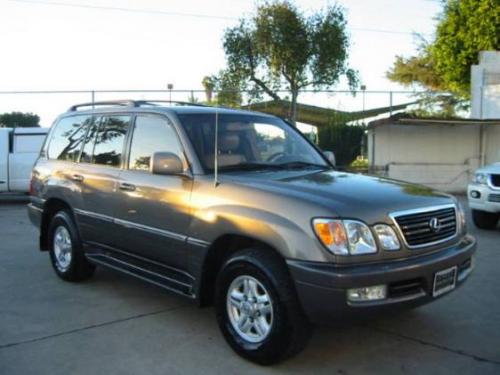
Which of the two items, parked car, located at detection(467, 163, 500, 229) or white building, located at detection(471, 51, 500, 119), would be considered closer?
parked car, located at detection(467, 163, 500, 229)

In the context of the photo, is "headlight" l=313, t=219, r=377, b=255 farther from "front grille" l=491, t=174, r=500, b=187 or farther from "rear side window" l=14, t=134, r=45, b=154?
"rear side window" l=14, t=134, r=45, b=154

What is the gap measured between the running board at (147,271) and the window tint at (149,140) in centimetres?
85

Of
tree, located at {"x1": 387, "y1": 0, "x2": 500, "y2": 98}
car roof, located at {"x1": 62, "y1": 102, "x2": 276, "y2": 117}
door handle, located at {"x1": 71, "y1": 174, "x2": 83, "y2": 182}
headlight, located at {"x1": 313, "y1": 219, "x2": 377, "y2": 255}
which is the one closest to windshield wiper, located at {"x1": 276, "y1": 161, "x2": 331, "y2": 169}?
car roof, located at {"x1": 62, "y1": 102, "x2": 276, "y2": 117}

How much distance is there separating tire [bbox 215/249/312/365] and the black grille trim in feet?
2.82

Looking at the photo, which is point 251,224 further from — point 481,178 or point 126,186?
point 481,178

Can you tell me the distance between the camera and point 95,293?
5.91m

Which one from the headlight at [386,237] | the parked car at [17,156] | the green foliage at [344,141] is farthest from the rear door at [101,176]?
the green foliage at [344,141]

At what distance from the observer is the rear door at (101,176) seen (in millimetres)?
5465

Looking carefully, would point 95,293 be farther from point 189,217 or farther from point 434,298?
point 434,298

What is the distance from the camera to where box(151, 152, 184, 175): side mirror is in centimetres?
457

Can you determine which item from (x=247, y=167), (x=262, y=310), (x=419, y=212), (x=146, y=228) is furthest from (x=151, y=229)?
(x=419, y=212)

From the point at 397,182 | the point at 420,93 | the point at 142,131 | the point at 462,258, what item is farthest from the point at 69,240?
the point at 420,93

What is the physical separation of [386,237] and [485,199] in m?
6.26

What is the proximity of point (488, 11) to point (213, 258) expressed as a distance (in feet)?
69.9
